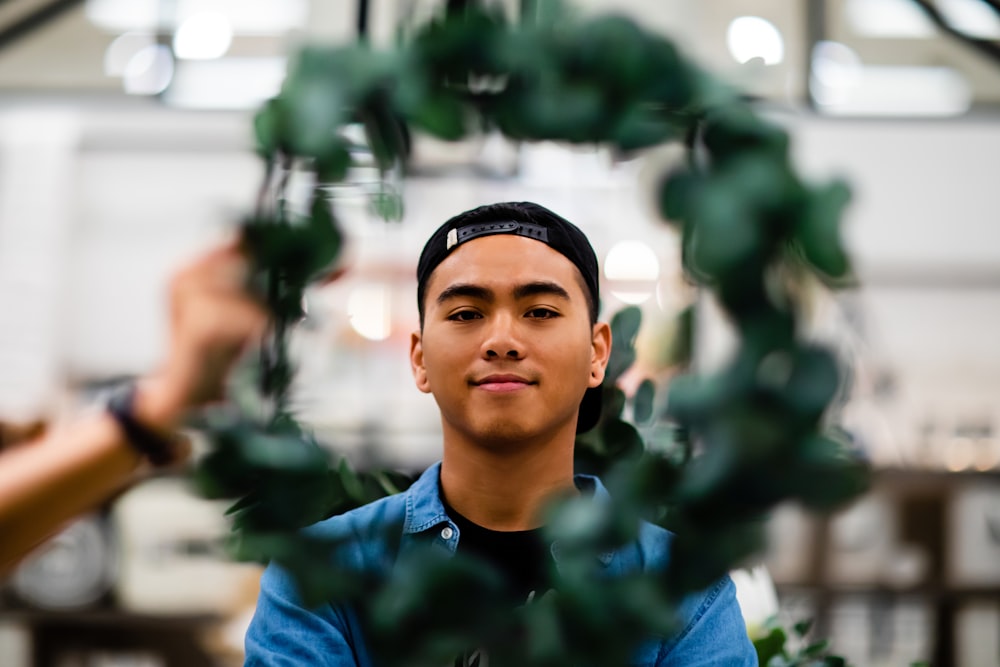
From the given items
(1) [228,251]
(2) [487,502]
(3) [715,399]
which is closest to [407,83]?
(1) [228,251]

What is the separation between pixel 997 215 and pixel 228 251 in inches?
122

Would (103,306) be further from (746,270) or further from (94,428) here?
(746,270)

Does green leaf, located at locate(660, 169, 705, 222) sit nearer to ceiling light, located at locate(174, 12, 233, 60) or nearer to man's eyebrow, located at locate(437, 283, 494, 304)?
man's eyebrow, located at locate(437, 283, 494, 304)

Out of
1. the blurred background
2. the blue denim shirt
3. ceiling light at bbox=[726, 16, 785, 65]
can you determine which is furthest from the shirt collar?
ceiling light at bbox=[726, 16, 785, 65]

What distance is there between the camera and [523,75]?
2.01 ft

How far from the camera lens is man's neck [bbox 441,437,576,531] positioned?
80 centimetres

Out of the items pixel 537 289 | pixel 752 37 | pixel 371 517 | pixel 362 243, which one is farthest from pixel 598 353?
pixel 752 37

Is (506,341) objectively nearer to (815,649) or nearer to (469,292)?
(469,292)

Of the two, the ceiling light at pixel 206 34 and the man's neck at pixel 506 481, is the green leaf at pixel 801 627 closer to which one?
the man's neck at pixel 506 481

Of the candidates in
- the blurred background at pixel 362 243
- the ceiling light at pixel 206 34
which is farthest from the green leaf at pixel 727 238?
the ceiling light at pixel 206 34

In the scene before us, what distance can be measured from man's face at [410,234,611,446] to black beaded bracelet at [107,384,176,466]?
22cm

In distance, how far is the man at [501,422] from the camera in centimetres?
75

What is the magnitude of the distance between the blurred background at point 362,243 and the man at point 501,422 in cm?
→ 209

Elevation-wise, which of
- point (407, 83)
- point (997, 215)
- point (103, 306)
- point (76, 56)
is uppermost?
point (407, 83)
